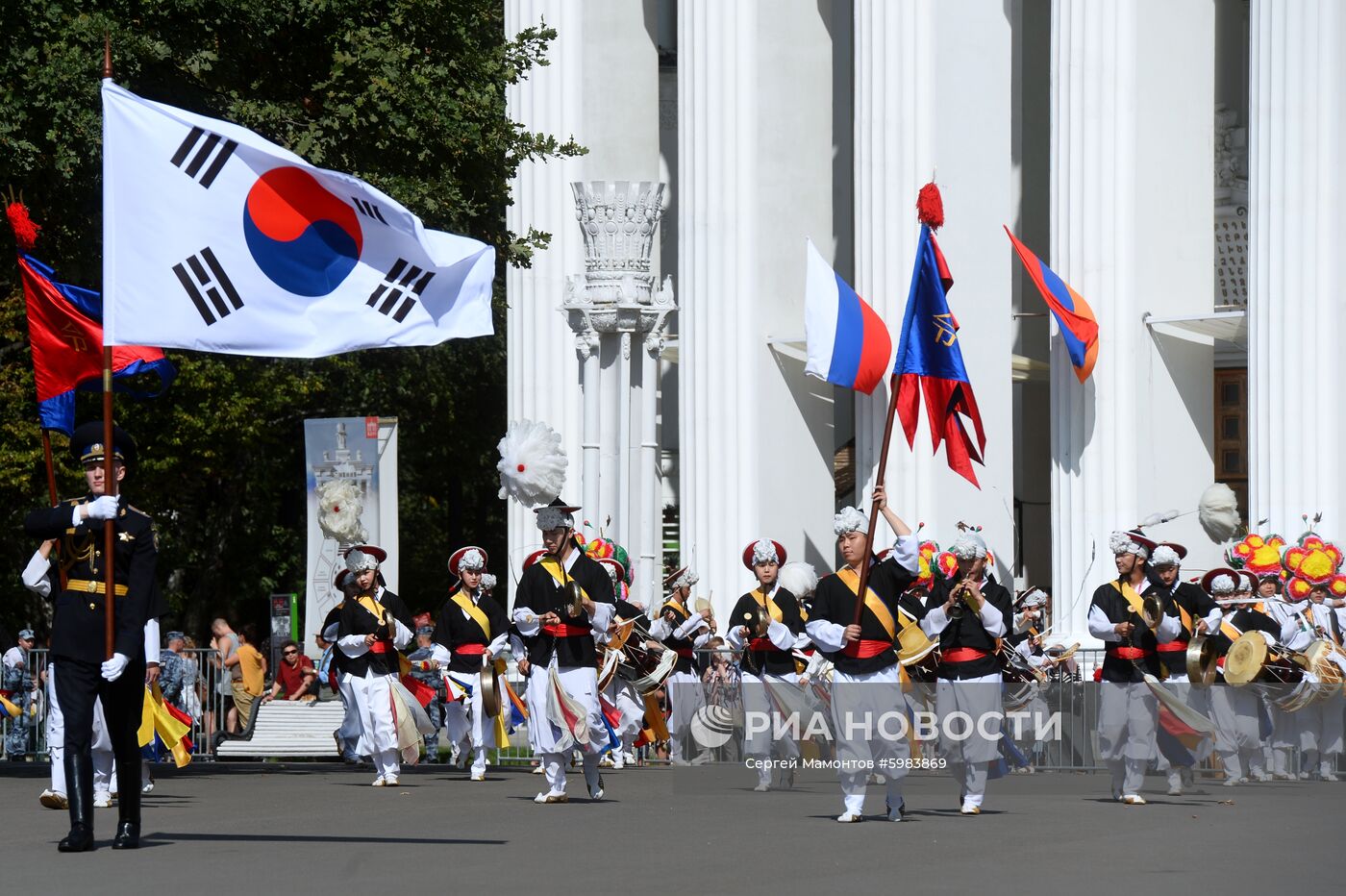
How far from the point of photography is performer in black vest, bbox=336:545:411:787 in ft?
65.4

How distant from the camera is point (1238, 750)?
63.2 ft

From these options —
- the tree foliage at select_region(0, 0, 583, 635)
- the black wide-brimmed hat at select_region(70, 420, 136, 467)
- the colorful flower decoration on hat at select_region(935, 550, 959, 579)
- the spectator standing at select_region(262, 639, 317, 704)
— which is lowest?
the spectator standing at select_region(262, 639, 317, 704)

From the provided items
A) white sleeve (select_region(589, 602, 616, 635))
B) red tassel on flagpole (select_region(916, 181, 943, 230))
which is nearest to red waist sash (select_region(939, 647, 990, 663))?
white sleeve (select_region(589, 602, 616, 635))

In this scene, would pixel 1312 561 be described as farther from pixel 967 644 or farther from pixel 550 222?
pixel 550 222

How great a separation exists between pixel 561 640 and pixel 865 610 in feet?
8.07

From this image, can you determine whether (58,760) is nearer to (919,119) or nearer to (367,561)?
(367,561)

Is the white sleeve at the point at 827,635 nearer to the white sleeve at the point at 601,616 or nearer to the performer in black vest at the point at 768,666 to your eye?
the white sleeve at the point at 601,616

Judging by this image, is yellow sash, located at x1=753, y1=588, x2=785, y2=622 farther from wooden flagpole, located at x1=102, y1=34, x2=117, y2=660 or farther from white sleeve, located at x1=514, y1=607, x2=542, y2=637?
wooden flagpole, located at x1=102, y1=34, x2=117, y2=660

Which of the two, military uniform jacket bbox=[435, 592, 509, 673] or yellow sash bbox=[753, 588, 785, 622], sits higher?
yellow sash bbox=[753, 588, 785, 622]

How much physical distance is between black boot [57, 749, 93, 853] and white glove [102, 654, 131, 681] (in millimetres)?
411

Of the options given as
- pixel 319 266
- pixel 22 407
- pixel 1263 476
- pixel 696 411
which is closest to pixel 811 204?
pixel 696 411

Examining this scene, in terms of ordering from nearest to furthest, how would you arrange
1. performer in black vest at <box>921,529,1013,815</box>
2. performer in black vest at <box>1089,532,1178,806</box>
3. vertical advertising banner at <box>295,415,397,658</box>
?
1. performer in black vest at <box>921,529,1013,815</box>
2. performer in black vest at <box>1089,532,1178,806</box>
3. vertical advertising banner at <box>295,415,397,658</box>

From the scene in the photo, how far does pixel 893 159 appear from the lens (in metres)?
30.0

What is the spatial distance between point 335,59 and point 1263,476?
1084 cm
